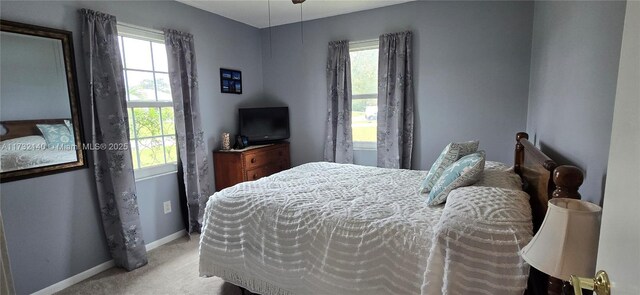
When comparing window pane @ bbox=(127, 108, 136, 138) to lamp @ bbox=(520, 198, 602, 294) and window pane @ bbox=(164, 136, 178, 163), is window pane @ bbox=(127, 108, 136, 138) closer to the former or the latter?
window pane @ bbox=(164, 136, 178, 163)

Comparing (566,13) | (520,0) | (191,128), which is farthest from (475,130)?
(191,128)

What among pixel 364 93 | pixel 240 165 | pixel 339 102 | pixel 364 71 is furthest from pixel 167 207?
pixel 364 71

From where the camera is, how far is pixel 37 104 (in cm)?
209

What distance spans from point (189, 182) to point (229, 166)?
463mm

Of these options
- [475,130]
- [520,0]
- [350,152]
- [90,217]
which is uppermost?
[520,0]

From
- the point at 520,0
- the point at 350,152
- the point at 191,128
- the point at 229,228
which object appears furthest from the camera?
the point at 350,152

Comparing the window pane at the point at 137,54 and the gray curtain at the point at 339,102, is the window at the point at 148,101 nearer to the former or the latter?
the window pane at the point at 137,54

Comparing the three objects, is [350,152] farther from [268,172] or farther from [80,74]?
[80,74]

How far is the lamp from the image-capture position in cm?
69

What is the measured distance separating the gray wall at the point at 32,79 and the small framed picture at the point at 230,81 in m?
1.59

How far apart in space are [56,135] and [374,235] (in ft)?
7.60

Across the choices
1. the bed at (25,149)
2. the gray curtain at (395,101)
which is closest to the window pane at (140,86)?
the bed at (25,149)

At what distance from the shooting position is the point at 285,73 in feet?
13.5

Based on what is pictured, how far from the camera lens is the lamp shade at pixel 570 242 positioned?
695 mm
